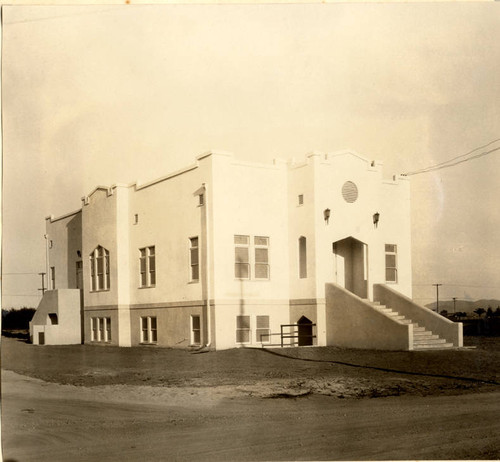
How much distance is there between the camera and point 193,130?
14453 millimetres

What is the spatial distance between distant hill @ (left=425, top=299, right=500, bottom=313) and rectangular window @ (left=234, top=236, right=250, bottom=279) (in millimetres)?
5365

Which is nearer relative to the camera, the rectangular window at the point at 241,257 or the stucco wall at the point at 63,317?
the rectangular window at the point at 241,257

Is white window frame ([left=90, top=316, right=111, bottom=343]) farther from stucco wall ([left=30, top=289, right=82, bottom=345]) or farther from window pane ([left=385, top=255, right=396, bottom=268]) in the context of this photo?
window pane ([left=385, top=255, right=396, bottom=268])

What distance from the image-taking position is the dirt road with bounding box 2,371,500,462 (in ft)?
31.0

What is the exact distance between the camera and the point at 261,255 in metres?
17.2

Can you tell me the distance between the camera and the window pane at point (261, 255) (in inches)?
676

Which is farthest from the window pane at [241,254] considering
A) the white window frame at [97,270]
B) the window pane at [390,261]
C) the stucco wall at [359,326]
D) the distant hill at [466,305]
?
the distant hill at [466,305]

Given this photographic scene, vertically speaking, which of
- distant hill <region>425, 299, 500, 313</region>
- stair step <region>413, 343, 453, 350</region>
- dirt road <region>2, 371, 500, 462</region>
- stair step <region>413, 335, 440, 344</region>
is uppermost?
distant hill <region>425, 299, 500, 313</region>

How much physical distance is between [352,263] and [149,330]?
21.7 ft

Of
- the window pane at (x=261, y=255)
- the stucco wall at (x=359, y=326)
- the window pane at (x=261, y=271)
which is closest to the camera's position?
the stucco wall at (x=359, y=326)

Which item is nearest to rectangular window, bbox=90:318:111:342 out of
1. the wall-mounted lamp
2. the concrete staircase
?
the wall-mounted lamp

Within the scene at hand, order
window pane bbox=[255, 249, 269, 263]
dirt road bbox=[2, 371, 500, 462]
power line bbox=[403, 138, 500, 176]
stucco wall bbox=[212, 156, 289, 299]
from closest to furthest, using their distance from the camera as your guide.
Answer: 1. dirt road bbox=[2, 371, 500, 462]
2. power line bbox=[403, 138, 500, 176]
3. window pane bbox=[255, 249, 269, 263]
4. stucco wall bbox=[212, 156, 289, 299]

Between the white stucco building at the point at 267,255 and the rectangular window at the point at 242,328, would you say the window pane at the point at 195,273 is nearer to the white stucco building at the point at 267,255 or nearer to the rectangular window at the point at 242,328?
the white stucco building at the point at 267,255

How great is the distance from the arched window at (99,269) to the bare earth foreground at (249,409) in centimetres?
528
